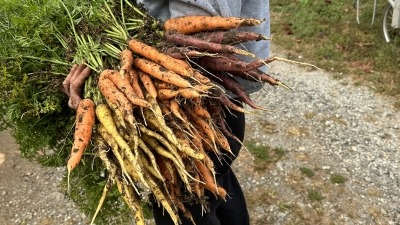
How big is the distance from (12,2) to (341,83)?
296 cm

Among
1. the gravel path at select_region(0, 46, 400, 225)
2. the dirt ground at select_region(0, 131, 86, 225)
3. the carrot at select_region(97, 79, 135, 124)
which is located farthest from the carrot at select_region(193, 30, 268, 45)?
the dirt ground at select_region(0, 131, 86, 225)

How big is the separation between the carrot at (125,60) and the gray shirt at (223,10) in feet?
0.63

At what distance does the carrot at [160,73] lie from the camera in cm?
138

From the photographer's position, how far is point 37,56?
1520 millimetres

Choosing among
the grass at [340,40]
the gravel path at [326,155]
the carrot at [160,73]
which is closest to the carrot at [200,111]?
the carrot at [160,73]

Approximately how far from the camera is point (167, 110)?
1404 millimetres

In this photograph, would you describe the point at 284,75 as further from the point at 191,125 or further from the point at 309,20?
the point at 191,125

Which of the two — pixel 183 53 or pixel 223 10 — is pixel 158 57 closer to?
pixel 183 53

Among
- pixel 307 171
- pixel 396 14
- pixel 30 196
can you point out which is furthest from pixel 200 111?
pixel 396 14

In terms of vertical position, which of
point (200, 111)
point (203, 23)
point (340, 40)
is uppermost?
point (203, 23)

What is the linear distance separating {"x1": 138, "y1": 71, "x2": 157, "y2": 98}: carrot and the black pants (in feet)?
0.86

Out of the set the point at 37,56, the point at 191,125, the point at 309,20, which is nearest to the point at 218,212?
the point at 191,125

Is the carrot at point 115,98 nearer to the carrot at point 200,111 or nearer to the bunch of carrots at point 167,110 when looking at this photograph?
the bunch of carrots at point 167,110

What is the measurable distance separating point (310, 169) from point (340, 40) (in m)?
1.88
